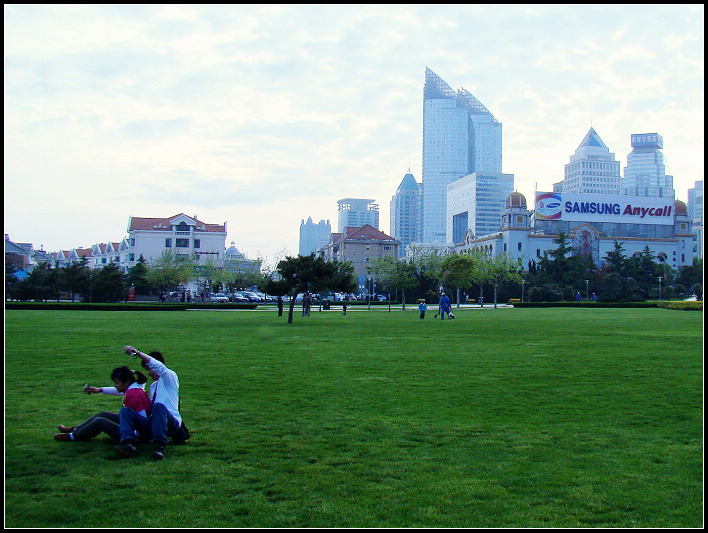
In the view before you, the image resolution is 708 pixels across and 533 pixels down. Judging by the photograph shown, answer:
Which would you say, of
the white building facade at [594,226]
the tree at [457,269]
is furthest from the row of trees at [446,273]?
the white building facade at [594,226]

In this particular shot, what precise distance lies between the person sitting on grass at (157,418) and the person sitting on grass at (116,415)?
177mm

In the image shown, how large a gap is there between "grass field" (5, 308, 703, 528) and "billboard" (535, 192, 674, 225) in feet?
317

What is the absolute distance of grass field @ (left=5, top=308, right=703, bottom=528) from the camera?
566cm

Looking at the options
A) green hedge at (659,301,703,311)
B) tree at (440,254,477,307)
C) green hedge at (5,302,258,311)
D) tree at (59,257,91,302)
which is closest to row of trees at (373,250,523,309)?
tree at (440,254,477,307)

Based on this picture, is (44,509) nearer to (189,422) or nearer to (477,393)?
(189,422)

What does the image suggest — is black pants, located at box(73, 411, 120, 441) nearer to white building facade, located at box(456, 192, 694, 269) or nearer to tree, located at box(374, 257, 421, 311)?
tree, located at box(374, 257, 421, 311)

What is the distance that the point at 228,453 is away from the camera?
7.38 m

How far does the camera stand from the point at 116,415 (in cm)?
789

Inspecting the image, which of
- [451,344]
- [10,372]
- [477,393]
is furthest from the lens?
[451,344]

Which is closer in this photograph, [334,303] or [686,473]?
[686,473]

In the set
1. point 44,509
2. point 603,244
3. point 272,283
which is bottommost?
point 44,509

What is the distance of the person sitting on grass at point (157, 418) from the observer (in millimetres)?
7307

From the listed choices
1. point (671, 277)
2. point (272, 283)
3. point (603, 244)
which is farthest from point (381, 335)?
point (603, 244)

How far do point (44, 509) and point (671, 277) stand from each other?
9193cm
